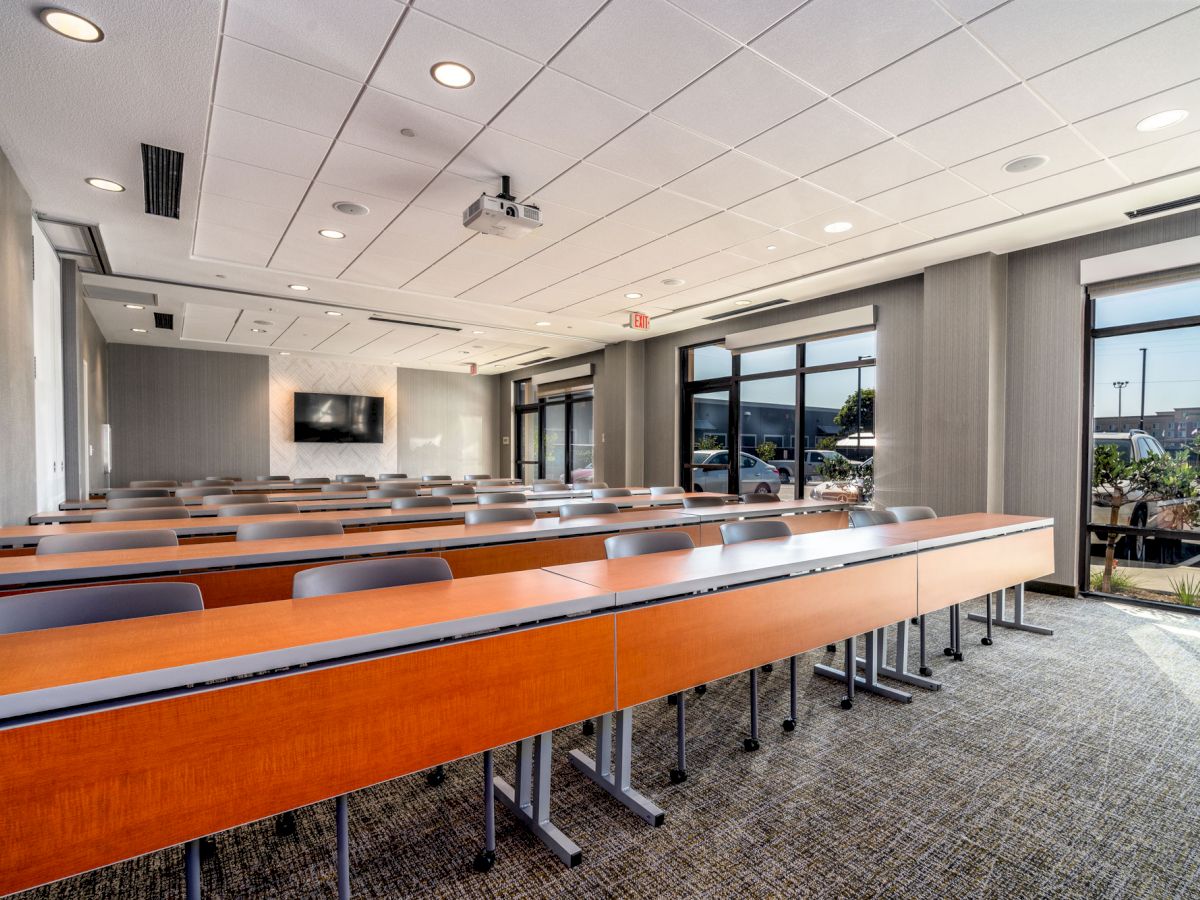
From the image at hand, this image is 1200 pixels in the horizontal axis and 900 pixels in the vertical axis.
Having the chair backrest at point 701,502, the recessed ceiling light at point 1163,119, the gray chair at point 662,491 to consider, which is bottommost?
the chair backrest at point 701,502

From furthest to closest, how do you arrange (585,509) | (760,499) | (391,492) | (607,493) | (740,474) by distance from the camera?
1. (740,474)
2. (760,499)
3. (607,493)
4. (391,492)
5. (585,509)

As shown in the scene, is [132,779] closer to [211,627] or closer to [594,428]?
[211,627]

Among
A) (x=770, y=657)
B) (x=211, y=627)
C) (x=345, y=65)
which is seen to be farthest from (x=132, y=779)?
(x=345, y=65)

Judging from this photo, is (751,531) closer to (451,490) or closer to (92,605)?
(92,605)

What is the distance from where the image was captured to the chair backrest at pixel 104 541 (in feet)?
8.97

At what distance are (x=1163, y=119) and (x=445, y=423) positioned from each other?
12.0 meters

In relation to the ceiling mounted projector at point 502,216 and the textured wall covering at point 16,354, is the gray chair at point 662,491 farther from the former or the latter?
the textured wall covering at point 16,354

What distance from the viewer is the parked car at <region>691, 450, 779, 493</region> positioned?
26.0 feet

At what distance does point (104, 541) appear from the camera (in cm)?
290

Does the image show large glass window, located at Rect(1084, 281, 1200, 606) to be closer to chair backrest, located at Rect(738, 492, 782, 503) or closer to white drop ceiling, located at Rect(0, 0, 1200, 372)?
white drop ceiling, located at Rect(0, 0, 1200, 372)

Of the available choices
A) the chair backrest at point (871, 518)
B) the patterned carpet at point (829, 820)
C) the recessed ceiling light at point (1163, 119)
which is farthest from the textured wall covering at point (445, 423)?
the recessed ceiling light at point (1163, 119)

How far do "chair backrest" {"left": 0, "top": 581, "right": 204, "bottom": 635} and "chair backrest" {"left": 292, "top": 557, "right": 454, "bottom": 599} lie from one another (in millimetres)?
304

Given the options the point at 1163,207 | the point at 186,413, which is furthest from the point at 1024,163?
the point at 186,413

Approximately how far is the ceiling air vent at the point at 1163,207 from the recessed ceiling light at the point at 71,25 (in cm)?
635
